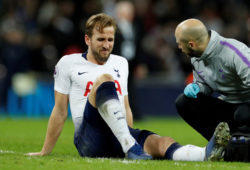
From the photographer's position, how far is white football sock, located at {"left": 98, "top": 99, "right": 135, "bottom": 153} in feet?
17.6

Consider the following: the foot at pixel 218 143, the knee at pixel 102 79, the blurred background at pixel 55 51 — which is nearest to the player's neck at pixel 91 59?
the knee at pixel 102 79

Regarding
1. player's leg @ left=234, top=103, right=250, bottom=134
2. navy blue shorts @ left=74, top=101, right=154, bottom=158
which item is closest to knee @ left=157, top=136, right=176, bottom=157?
navy blue shorts @ left=74, top=101, right=154, bottom=158

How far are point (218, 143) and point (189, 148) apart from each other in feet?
1.12

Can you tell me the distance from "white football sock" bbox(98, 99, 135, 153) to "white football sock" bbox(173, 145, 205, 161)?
48 centimetres

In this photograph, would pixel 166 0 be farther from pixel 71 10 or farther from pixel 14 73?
pixel 14 73

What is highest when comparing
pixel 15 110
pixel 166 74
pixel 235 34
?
pixel 235 34

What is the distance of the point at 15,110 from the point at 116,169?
397 inches

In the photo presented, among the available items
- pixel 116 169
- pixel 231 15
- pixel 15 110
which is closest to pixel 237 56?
pixel 116 169

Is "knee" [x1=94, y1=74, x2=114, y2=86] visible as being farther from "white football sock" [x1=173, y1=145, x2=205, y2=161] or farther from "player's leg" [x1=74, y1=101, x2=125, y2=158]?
"white football sock" [x1=173, y1=145, x2=205, y2=161]

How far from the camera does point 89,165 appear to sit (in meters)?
5.07

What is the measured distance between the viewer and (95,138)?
18.5ft

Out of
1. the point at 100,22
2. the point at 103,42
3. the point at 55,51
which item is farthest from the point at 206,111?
the point at 55,51

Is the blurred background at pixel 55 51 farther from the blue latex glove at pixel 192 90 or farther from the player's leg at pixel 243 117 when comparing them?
the player's leg at pixel 243 117

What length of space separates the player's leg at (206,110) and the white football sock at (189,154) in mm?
689
